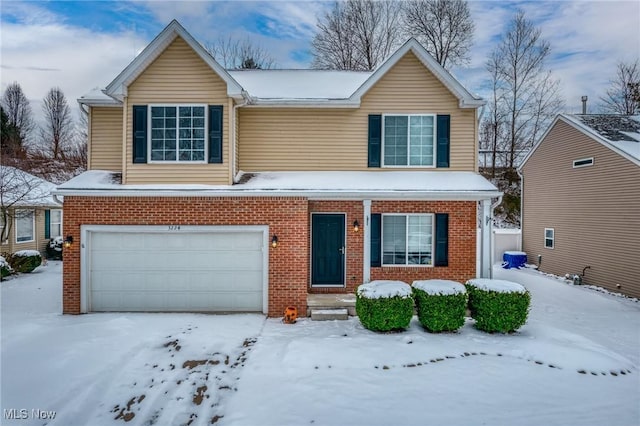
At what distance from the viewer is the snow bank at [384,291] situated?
7.46 m

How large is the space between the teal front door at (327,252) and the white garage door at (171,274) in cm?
185

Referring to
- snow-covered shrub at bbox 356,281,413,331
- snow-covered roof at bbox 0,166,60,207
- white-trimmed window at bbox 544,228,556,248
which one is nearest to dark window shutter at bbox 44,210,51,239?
snow-covered roof at bbox 0,166,60,207

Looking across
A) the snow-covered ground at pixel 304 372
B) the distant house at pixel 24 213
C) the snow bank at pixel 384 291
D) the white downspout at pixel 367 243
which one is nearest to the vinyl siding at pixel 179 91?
the snow-covered ground at pixel 304 372

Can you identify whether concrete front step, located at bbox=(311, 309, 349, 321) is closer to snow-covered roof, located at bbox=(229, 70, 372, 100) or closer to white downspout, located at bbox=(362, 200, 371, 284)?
white downspout, located at bbox=(362, 200, 371, 284)

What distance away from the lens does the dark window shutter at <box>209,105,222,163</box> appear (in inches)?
352

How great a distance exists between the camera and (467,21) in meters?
22.9

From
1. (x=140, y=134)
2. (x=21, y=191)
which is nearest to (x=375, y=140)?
(x=140, y=134)

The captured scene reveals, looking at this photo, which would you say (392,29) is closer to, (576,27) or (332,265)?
(576,27)

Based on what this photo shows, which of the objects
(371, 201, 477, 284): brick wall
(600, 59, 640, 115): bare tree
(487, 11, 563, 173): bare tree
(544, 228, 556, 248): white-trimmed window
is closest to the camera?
(371, 201, 477, 284): brick wall

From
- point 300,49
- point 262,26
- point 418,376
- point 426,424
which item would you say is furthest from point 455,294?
point 300,49

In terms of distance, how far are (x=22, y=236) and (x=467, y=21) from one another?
94.0ft

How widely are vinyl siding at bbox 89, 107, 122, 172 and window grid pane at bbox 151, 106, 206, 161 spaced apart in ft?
5.50

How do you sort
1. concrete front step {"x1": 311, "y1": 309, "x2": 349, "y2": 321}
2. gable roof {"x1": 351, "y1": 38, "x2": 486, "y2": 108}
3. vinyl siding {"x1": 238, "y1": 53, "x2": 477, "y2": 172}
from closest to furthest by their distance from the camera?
1. concrete front step {"x1": 311, "y1": 309, "x2": 349, "y2": 321}
2. gable roof {"x1": 351, "y1": 38, "x2": 486, "y2": 108}
3. vinyl siding {"x1": 238, "y1": 53, "x2": 477, "y2": 172}
